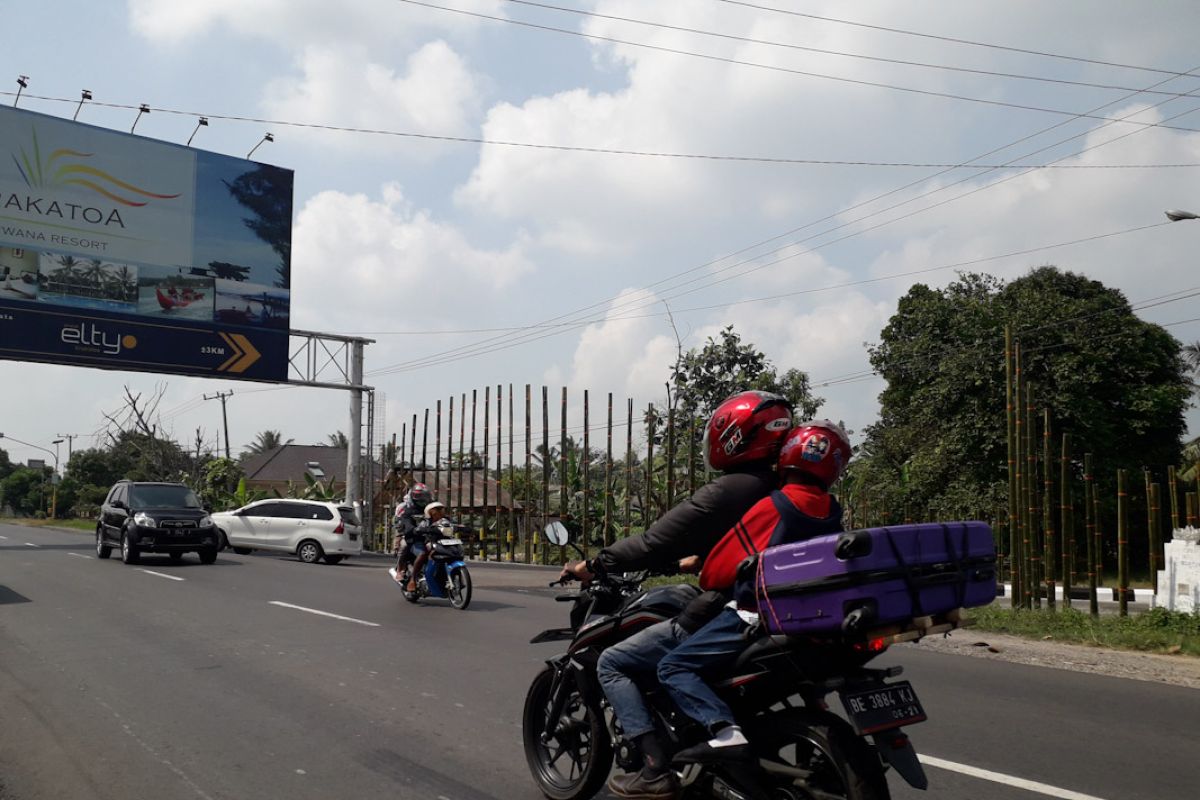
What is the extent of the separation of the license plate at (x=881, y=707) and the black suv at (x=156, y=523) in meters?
19.4

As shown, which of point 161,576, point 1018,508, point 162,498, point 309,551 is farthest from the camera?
point 309,551

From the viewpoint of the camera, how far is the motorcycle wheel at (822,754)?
10.6ft

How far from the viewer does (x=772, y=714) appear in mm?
3693

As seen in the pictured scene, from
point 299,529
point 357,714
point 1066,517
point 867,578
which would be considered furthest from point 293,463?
point 867,578

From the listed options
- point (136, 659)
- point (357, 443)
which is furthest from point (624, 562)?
point (357, 443)

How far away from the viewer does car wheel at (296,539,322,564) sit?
25.2 m

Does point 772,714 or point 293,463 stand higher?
point 293,463

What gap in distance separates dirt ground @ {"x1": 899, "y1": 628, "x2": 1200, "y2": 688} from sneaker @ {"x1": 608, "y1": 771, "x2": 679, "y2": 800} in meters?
4.74

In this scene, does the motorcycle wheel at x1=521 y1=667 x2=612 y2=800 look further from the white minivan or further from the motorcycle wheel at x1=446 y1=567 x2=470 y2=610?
the white minivan

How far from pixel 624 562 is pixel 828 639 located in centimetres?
96

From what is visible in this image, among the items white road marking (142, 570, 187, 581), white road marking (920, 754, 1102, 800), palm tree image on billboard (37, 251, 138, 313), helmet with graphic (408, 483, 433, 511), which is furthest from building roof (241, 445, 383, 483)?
white road marking (920, 754, 1102, 800)

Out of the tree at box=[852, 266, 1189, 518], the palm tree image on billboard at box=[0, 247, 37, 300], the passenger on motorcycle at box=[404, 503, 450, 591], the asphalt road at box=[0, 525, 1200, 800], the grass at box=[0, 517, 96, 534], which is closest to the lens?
the asphalt road at box=[0, 525, 1200, 800]

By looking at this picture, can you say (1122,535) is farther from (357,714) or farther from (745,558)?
(745,558)

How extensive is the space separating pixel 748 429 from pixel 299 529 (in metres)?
23.4
